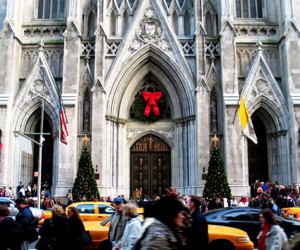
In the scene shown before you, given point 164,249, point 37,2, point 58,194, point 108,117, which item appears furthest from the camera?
point 37,2

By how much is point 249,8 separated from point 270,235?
2370 centimetres

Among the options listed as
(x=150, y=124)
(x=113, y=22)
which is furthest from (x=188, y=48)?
(x=150, y=124)

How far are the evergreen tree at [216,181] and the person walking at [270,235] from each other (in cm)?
1478

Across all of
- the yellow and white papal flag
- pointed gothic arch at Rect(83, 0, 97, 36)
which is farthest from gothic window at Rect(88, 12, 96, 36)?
the yellow and white papal flag

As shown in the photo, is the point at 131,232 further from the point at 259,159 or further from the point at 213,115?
the point at 259,159

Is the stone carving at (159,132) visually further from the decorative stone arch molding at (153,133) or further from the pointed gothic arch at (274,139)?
the pointed gothic arch at (274,139)

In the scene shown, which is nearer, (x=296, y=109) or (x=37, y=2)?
(x=296, y=109)

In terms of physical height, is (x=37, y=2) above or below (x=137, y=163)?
above

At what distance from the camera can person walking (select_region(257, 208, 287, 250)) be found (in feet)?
22.1

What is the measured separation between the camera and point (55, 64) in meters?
26.7

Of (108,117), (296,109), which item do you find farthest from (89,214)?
(296,109)

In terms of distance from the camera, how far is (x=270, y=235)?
6.85 meters

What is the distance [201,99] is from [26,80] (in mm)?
11016

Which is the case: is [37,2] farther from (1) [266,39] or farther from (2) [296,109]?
(2) [296,109]
